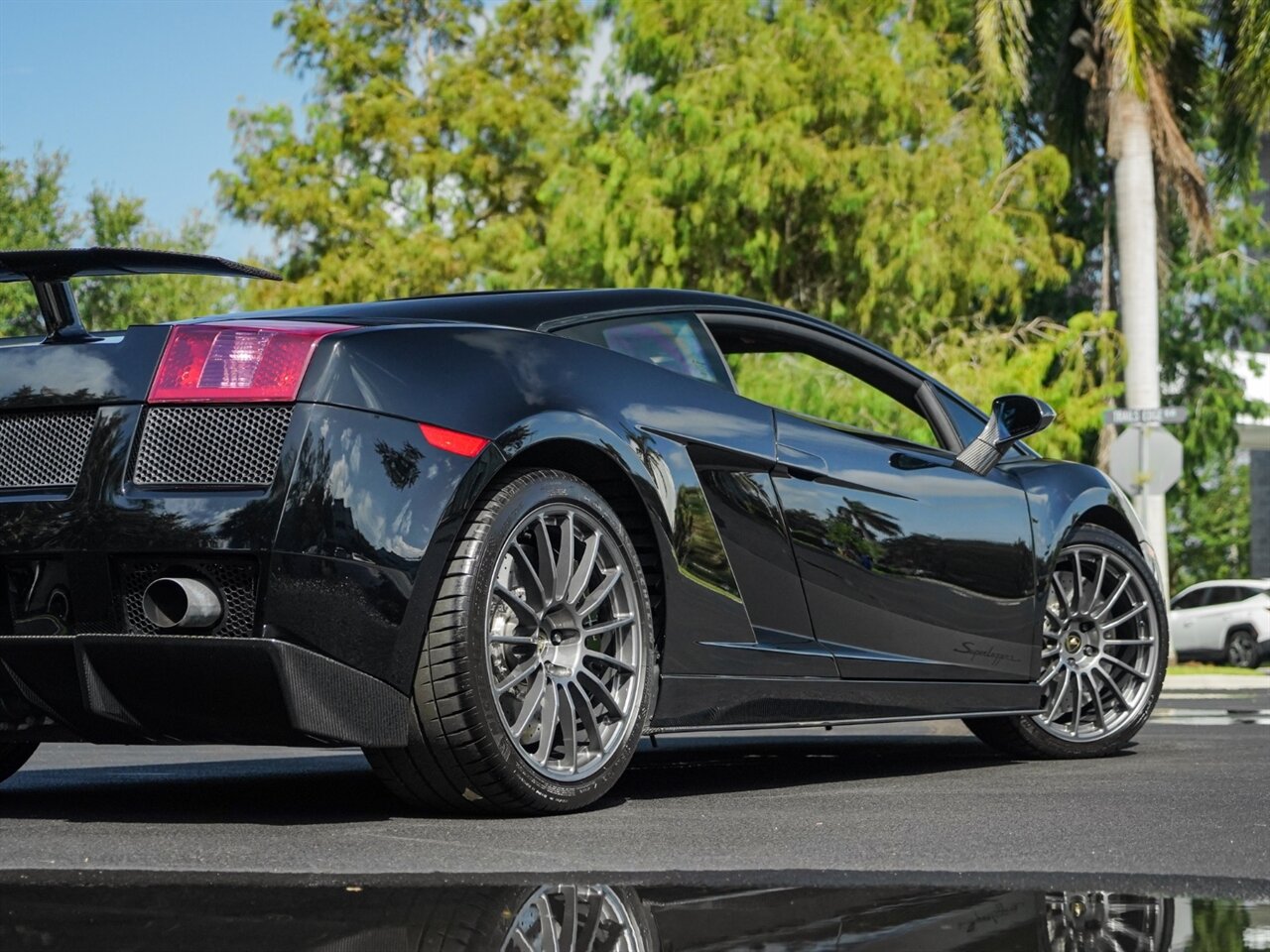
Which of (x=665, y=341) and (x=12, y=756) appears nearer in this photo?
(x=665, y=341)

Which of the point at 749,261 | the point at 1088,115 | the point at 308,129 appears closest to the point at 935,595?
the point at 749,261

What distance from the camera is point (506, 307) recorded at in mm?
4766

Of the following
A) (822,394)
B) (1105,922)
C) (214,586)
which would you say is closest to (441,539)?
(214,586)

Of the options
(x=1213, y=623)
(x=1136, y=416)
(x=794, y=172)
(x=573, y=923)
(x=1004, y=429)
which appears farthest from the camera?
(x=1213, y=623)

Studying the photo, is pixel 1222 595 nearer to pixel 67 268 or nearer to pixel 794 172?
pixel 794 172

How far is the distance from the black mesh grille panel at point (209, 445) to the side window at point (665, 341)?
3.08 feet

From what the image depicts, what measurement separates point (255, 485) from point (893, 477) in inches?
86.0

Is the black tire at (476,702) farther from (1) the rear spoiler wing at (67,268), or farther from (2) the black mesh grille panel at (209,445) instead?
(1) the rear spoiler wing at (67,268)

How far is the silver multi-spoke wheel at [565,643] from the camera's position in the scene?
172 inches

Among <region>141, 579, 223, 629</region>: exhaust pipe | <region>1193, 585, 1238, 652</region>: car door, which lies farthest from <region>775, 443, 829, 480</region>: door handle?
<region>1193, 585, 1238, 652</region>: car door

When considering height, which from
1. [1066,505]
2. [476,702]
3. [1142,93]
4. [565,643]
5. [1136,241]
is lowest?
[476,702]

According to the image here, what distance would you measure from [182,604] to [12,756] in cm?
149

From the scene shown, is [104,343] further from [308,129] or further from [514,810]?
[308,129]

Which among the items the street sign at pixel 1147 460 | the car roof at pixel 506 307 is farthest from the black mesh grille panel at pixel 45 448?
the street sign at pixel 1147 460
